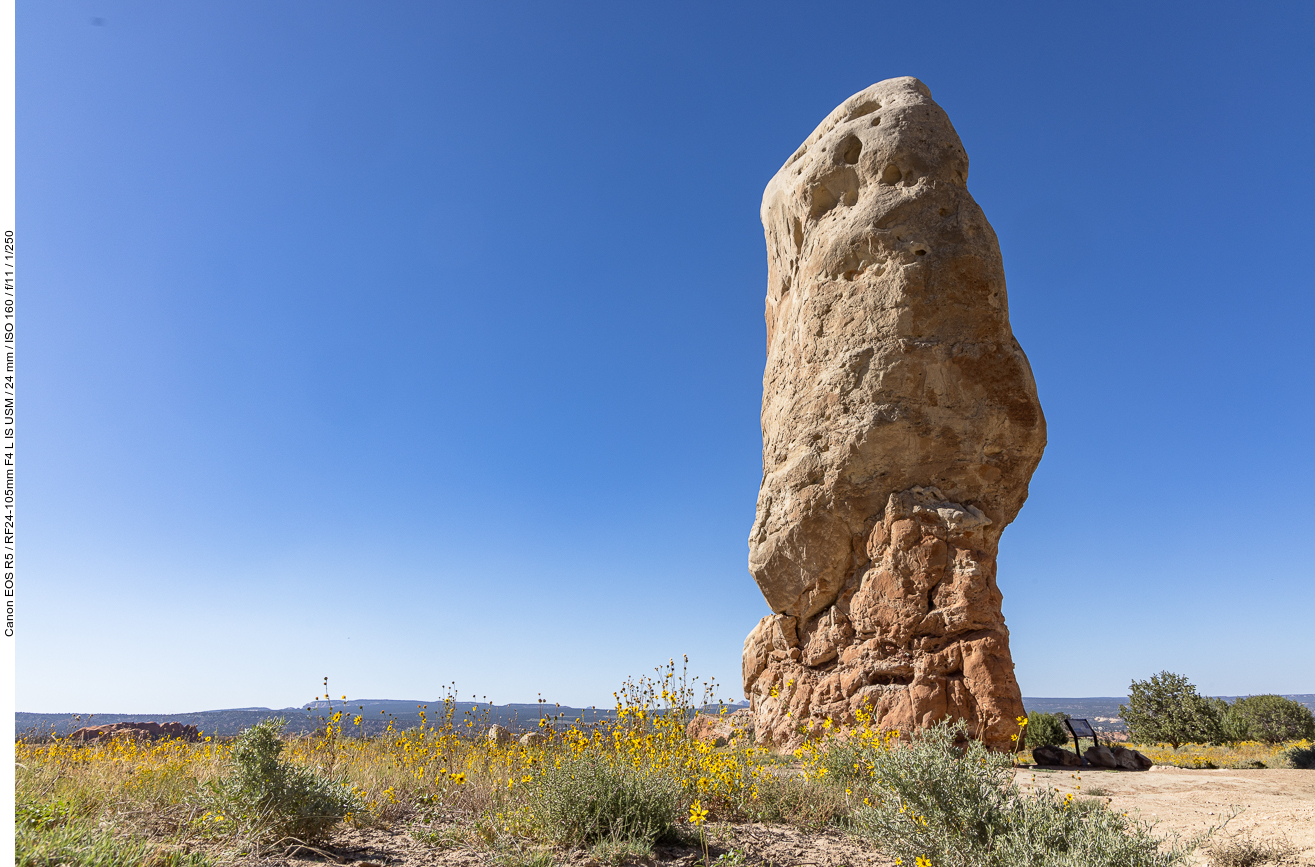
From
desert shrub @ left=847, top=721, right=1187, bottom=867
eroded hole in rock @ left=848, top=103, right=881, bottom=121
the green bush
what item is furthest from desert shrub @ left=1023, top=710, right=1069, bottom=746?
the green bush

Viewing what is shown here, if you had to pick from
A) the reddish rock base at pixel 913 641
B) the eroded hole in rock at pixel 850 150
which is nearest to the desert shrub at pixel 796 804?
the reddish rock base at pixel 913 641

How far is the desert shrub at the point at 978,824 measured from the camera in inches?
121

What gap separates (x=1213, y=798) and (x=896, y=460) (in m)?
4.51

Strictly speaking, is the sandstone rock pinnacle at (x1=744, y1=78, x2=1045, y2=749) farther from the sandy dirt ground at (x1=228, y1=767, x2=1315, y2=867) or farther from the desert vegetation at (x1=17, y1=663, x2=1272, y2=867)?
the desert vegetation at (x1=17, y1=663, x2=1272, y2=867)

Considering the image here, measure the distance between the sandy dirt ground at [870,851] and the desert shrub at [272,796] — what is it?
186mm

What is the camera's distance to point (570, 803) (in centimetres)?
399

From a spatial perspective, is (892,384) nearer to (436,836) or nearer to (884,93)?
(884,93)

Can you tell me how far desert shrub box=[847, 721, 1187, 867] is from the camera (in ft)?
10.1

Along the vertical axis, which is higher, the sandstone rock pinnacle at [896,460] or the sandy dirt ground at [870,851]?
the sandstone rock pinnacle at [896,460]

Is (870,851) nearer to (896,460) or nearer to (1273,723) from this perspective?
(896,460)

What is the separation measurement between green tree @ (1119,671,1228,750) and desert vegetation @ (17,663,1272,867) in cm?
2360

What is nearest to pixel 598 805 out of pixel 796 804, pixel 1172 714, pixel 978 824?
pixel 796 804

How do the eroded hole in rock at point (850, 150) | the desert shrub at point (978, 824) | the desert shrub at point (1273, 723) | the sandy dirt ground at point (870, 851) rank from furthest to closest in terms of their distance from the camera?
the desert shrub at point (1273, 723) < the eroded hole in rock at point (850, 150) < the sandy dirt ground at point (870, 851) < the desert shrub at point (978, 824)

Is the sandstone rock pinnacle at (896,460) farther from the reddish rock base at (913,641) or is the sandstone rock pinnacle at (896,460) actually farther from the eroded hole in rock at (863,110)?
the eroded hole in rock at (863,110)
